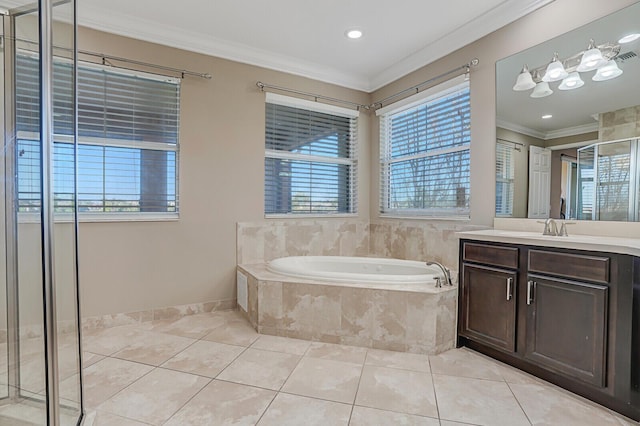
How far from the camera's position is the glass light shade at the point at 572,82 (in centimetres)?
214

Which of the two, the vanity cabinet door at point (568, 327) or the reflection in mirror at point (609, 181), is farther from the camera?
the reflection in mirror at point (609, 181)

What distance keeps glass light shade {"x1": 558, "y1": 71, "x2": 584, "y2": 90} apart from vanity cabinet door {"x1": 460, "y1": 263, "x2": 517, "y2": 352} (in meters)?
1.32

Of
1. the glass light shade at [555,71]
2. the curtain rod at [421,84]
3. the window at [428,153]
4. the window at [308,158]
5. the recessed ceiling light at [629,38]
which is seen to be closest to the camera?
the recessed ceiling light at [629,38]

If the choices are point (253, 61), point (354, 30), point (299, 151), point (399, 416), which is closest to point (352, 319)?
point (399, 416)

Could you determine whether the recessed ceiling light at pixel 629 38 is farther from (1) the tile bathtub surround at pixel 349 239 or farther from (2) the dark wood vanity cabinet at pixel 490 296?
(1) the tile bathtub surround at pixel 349 239

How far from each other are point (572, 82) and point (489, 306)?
1.61 m

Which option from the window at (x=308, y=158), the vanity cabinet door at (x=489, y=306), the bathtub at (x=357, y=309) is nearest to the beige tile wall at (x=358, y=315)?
the bathtub at (x=357, y=309)

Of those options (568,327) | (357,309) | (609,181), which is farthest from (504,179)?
(357,309)

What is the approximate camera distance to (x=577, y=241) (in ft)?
5.76

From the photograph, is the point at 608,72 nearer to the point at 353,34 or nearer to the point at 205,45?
the point at 353,34

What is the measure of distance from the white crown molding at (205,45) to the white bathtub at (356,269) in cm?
200

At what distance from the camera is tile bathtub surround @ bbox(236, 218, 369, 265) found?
3.34 metres

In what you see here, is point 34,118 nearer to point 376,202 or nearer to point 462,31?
point 462,31

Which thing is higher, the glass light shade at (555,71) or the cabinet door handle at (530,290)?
the glass light shade at (555,71)
